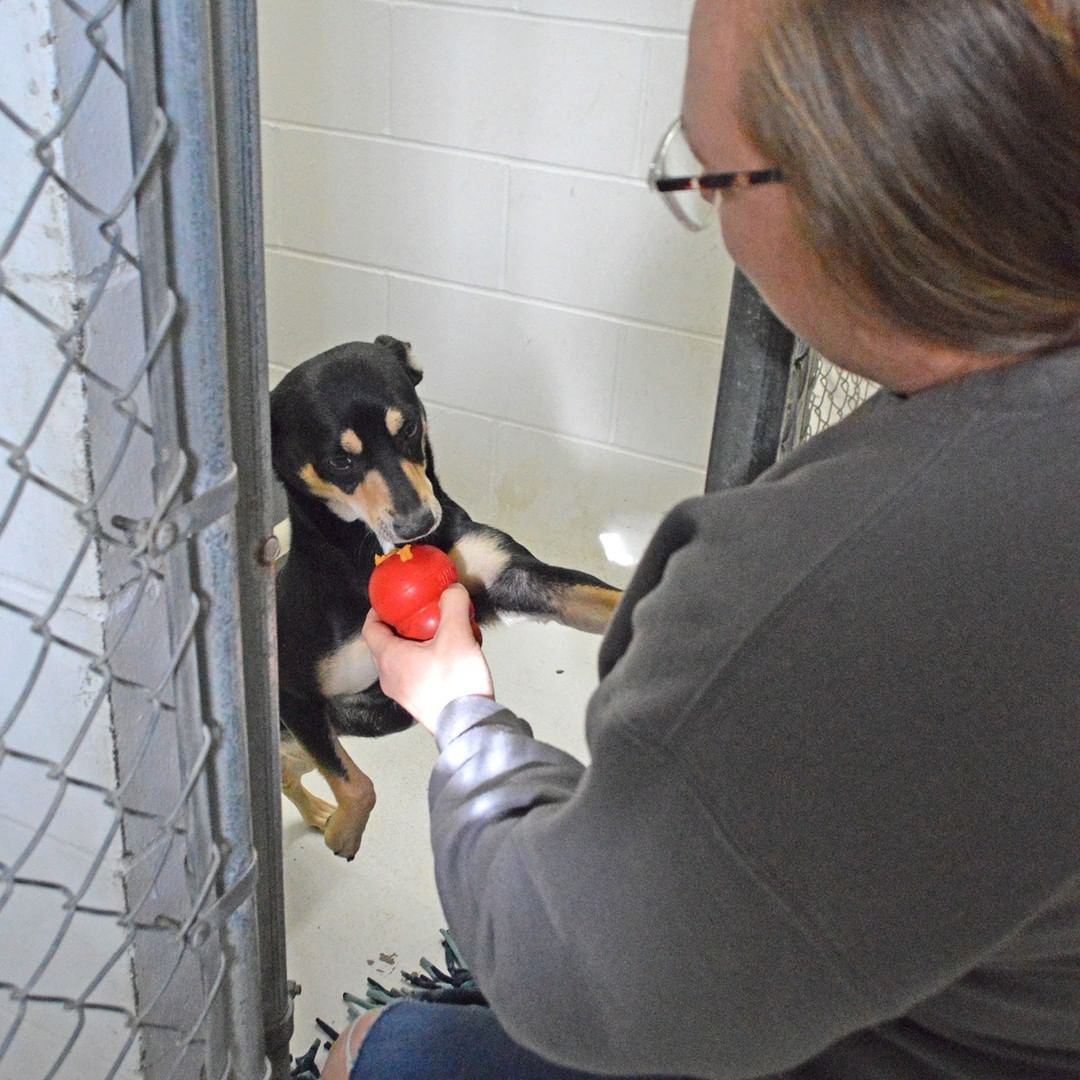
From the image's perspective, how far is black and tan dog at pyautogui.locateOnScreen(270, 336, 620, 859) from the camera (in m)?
1.77

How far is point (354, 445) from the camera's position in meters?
1.77

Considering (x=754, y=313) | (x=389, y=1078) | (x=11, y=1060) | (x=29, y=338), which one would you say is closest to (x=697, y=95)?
(x=29, y=338)

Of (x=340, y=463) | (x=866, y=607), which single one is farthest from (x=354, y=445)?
(x=866, y=607)

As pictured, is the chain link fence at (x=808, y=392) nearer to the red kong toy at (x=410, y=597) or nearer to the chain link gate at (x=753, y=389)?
the chain link gate at (x=753, y=389)

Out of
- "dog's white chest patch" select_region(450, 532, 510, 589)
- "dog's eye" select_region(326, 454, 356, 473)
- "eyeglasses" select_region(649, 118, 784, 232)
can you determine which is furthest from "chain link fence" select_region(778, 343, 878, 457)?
"dog's eye" select_region(326, 454, 356, 473)

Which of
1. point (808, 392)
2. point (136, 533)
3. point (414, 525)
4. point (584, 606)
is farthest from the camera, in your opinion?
point (584, 606)

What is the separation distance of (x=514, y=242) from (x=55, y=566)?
1.78 m

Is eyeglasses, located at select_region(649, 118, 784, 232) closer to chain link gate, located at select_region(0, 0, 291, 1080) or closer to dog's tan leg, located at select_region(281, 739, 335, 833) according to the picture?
chain link gate, located at select_region(0, 0, 291, 1080)

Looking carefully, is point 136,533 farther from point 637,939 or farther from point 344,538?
point 344,538

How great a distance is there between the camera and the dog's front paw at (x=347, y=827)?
1.78 meters

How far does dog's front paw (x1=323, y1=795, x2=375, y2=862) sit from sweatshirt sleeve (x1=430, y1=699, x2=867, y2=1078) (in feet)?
3.55

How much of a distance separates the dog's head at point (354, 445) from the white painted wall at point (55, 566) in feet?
2.74

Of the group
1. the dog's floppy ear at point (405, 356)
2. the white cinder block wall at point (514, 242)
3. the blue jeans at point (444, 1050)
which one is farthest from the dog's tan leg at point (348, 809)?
the white cinder block wall at point (514, 242)

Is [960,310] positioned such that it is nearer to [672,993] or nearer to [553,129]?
[672,993]
